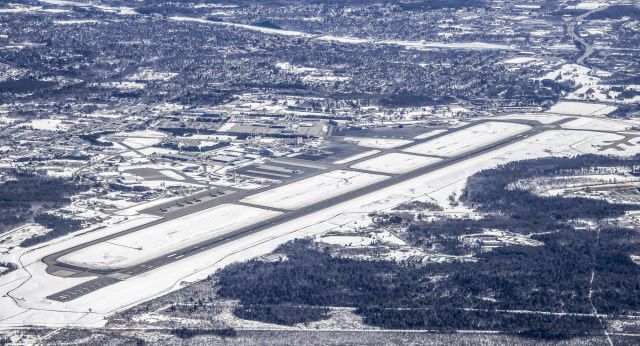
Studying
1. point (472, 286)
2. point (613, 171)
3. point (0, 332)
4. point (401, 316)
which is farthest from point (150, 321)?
point (613, 171)

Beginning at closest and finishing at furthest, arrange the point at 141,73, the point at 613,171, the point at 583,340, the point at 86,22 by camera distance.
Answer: the point at 583,340 < the point at 613,171 < the point at 141,73 < the point at 86,22

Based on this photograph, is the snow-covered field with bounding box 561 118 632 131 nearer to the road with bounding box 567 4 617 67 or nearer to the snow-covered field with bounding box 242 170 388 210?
the snow-covered field with bounding box 242 170 388 210

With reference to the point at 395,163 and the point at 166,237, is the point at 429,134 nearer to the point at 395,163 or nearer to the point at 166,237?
the point at 395,163

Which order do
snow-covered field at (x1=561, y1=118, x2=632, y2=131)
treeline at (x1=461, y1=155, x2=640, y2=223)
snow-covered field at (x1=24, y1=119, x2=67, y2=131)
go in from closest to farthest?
1. treeline at (x1=461, y1=155, x2=640, y2=223)
2. snow-covered field at (x1=24, y1=119, x2=67, y2=131)
3. snow-covered field at (x1=561, y1=118, x2=632, y2=131)

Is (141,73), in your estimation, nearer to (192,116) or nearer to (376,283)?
(192,116)

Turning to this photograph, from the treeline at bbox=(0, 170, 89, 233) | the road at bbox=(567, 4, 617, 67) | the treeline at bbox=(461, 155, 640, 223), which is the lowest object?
the treeline at bbox=(0, 170, 89, 233)

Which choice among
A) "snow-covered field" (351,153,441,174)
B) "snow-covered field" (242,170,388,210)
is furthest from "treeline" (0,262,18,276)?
"snow-covered field" (351,153,441,174)

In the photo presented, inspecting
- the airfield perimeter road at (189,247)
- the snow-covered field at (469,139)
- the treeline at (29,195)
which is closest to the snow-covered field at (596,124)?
the snow-covered field at (469,139)
